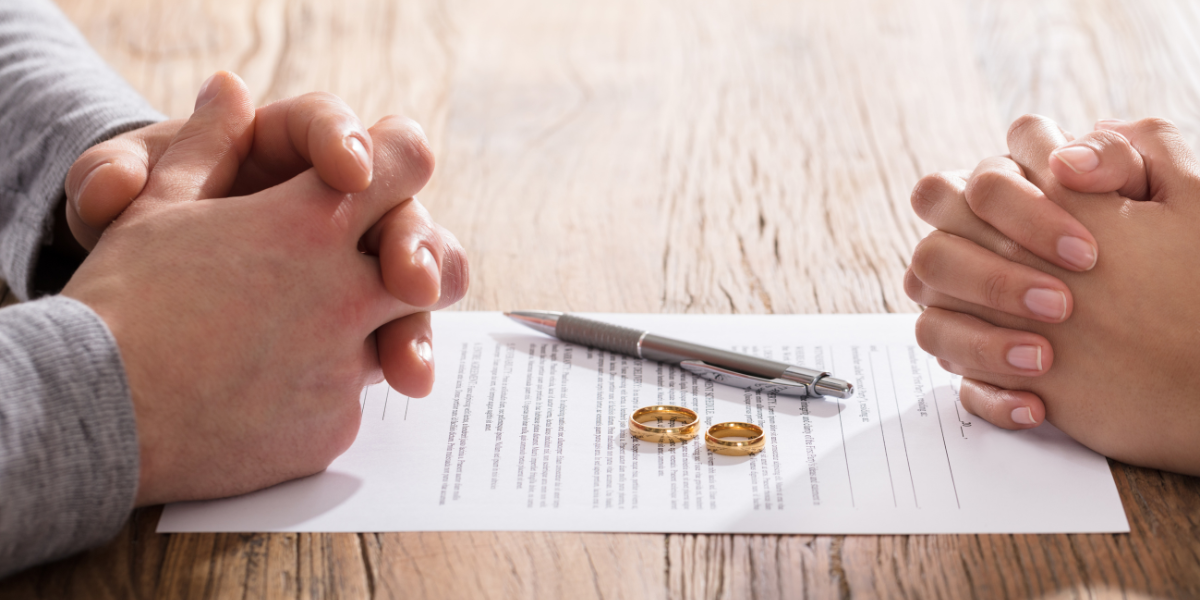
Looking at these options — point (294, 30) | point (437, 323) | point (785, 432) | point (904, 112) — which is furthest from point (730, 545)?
point (294, 30)

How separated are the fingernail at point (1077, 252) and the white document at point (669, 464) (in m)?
0.13

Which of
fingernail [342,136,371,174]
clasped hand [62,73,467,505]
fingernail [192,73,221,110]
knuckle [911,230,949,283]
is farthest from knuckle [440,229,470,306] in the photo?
knuckle [911,230,949,283]

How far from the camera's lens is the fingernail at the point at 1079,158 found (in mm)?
695

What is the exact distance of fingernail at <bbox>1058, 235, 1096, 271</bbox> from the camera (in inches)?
26.8

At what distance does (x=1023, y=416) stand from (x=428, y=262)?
0.46 m

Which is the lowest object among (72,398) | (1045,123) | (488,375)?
(488,375)

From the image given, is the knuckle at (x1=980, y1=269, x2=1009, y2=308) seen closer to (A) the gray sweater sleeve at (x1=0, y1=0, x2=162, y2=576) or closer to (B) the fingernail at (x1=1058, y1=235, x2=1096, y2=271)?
(B) the fingernail at (x1=1058, y1=235, x2=1096, y2=271)

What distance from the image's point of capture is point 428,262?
0.69 metres

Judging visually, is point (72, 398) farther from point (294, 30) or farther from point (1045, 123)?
point (294, 30)

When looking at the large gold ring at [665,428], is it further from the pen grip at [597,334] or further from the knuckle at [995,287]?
the knuckle at [995,287]

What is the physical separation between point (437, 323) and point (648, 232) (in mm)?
275

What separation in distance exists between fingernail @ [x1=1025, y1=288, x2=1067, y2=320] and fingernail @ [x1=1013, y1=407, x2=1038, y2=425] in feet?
0.23

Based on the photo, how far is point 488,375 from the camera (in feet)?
2.63

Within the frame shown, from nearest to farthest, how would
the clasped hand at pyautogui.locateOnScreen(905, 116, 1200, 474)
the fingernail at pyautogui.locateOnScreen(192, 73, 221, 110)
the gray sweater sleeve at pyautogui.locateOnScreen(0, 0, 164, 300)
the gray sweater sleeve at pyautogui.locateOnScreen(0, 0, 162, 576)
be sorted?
the gray sweater sleeve at pyautogui.locateOnScreen(0, 0, 162, 576)
the clasped hand at pyautogui.locateOnScreen(905, 116, 1200, 474)
the fingernail at pyautogui.locateOnScreen(192, 73, 221, 110)
the gray sweater sleeve at pyautogui.locateOnScreen(0, 0, 164, 300)
